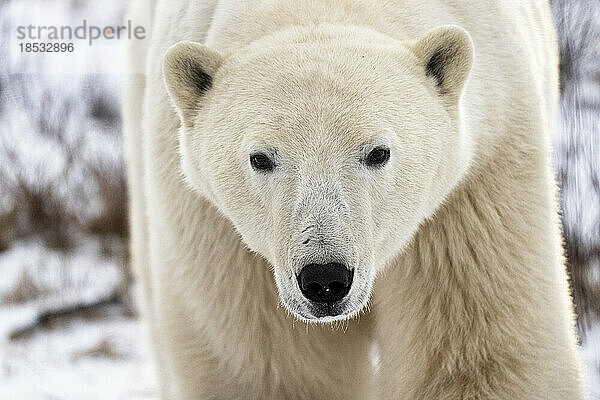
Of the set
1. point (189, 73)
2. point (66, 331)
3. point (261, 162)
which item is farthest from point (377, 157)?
point (66, 331)

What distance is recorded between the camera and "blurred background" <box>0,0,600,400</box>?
5.87 meters

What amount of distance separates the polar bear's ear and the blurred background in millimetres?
2436

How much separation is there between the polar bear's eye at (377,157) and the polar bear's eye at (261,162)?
255mm

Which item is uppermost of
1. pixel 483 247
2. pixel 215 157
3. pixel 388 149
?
pixel 388 149

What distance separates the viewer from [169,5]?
151 inches

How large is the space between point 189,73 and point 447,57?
74 cm

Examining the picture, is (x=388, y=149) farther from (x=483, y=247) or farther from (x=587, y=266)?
(x=587, y=266)

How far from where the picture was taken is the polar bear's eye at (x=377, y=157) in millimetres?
2852

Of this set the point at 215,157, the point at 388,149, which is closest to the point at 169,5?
the point at 215,157

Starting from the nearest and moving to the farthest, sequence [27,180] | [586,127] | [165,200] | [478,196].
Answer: [478,196] < [165,200] < [586,127] < [27,180]

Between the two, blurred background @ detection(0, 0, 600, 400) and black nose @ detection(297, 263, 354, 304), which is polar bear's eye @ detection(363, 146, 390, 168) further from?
blurred background @ detection(0, 0, 600, 400)

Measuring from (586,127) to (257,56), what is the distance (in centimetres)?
381

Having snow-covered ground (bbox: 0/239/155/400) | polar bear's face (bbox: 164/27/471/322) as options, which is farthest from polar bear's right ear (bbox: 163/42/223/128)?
snow-covered ground (bbox: 0/239/155/400)

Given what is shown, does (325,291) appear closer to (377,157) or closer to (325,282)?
(325,282)
